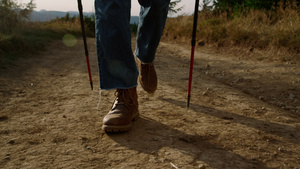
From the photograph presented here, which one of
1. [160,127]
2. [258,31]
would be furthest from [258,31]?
[160,127]

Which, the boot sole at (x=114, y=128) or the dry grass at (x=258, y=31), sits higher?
the dry grass at (x=258, y=31)

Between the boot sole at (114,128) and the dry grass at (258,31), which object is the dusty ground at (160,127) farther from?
the dry grass at (258,31)

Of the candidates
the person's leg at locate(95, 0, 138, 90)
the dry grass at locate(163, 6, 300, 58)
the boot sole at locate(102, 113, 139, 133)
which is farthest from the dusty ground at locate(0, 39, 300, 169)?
the dry grass at locate(163, 6, 300, 58)

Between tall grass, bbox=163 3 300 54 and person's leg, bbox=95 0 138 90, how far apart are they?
412 centimetres

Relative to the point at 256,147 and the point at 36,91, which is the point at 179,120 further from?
the point at 36,91

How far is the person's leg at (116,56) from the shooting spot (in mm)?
1801

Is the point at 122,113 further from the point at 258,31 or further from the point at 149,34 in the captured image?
the point at 258,31

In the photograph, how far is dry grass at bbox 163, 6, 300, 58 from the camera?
16.9ft

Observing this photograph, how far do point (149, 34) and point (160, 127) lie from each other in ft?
2.69

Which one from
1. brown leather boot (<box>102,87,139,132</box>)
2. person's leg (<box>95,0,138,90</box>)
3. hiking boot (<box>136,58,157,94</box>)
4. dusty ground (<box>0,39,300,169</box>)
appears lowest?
dusty ground (<box>0,39,300,169</box>)

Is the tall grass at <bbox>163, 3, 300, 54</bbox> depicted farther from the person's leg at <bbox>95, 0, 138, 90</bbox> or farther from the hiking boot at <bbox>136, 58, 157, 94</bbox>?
the person's leg at <bbox>95, 0, 138, 90</bbox>

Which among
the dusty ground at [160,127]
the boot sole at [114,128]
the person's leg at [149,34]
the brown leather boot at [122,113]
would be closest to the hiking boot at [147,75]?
the person's leg at [149,34]

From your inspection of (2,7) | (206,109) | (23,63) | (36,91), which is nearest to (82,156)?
(206,109)

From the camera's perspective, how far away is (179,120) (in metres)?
2.05
